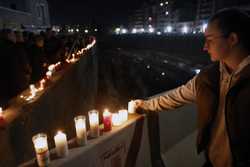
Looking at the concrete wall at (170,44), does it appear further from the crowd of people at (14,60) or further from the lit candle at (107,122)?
the lit candle at (107,122)

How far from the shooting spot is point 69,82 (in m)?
8.81

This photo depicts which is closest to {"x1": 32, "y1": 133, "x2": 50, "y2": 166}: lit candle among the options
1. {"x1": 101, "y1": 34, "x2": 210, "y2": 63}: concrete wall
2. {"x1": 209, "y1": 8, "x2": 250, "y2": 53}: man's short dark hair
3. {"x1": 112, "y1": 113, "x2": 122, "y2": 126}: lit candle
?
{"x1": 112, "y1": 113, "x2": 122, "y2": 126}: lit candle

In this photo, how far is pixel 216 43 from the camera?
8.08ft

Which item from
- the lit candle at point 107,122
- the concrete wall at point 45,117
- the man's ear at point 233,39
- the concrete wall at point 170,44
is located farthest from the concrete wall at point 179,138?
the concrete wall at point 170,44

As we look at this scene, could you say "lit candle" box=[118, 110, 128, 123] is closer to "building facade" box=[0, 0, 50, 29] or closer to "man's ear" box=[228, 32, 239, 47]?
"man's ear" box=[228, 32, 239, 47]

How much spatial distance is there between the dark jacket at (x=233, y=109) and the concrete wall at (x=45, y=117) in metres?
2.91

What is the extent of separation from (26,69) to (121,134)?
3987 millimetres

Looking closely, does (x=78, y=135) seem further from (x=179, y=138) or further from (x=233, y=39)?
(x=179, y=138)

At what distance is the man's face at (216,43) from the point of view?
2.43 meters

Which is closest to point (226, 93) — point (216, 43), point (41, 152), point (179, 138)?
point (216, 43)

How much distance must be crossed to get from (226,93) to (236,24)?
23.0 inches

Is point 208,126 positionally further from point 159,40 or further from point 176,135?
point 159,40

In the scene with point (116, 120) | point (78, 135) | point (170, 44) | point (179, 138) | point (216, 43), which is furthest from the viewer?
point (170, 44)

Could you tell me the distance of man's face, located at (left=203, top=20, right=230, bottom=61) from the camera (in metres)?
2.43
